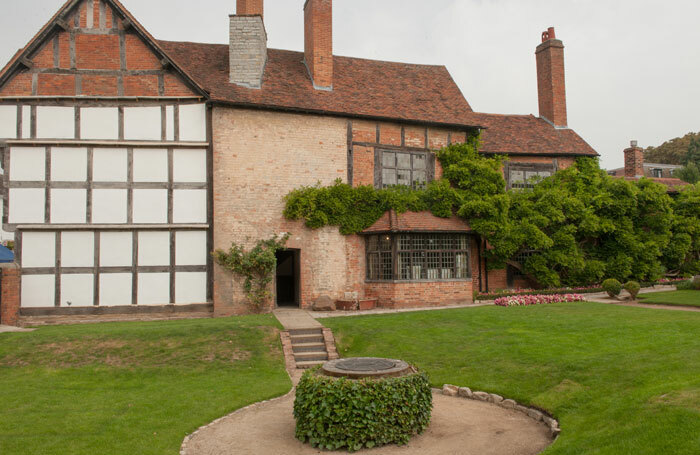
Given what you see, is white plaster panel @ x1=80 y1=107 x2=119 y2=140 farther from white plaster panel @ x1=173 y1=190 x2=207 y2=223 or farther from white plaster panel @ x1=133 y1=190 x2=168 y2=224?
white plaster panel @ x1=173 y1=190 x2=207 y2=223

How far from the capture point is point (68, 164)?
1775 centimetres

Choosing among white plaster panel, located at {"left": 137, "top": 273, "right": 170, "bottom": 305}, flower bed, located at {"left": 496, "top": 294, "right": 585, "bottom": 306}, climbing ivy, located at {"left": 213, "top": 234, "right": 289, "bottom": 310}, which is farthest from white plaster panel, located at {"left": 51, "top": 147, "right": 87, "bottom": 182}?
flower bed, located at {"left": 496, "top": 294, "right": 585, "bottom": 306}

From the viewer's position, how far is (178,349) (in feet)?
42.2

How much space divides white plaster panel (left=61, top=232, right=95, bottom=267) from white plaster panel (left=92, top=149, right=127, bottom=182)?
6.49ft

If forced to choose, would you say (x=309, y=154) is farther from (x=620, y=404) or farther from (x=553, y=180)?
(x=620, y=404)

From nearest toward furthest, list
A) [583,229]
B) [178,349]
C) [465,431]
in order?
[465,431]
[178,349]
[583,229]

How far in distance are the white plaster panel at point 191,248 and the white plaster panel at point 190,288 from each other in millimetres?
449

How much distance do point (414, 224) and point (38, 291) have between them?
12974 mm

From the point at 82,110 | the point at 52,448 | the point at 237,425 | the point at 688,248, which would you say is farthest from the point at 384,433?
the point at 688,248

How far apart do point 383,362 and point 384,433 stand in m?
1.33

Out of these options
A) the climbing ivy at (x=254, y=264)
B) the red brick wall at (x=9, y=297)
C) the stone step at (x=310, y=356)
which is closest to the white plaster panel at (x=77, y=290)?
the red brick wall at (x=9, y=297)

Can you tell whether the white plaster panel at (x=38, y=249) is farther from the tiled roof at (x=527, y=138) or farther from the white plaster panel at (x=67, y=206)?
the tiled roof at (x=527, y=138)

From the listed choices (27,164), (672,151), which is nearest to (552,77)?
(27,164)

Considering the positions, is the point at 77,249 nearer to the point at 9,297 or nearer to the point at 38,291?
the point at 38,291
